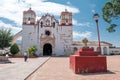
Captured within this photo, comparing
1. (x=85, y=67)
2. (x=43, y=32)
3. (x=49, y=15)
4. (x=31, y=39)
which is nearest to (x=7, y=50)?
(x=31, y=39)

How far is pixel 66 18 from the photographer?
→ 140ft

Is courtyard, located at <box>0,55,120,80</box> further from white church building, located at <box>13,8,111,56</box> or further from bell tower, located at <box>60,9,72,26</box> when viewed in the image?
bell tower, located at <box>60,9,72,26</box>

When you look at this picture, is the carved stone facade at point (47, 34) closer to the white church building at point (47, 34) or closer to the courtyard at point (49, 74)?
the white church building at point (47, 34)

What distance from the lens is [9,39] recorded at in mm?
28984

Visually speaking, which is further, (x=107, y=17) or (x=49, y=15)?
(x=49, y=15)

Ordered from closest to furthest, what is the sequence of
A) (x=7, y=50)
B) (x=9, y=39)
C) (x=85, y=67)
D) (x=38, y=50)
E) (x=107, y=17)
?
(x=85, y=67), (x=107, y=17), (x=9, y=39), (x=7, y=50), (x=38, y=50)

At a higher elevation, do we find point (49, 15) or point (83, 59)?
point (49, 15)

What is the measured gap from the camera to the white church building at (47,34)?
136 feet

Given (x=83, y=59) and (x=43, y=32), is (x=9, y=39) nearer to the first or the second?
(x=43, y=32)

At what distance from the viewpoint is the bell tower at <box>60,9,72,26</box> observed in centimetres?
4228

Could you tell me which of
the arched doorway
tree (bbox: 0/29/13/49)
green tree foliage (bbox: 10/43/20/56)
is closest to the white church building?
the arched doorway

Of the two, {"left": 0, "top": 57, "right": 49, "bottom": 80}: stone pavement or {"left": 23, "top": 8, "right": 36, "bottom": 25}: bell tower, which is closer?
{"left": 0, "top": 57, "right": 49, "bottom": 80}: stone pavement

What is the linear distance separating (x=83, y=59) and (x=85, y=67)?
52 centimetres

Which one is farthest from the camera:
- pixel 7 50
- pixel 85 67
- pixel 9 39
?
pixel 7 50
